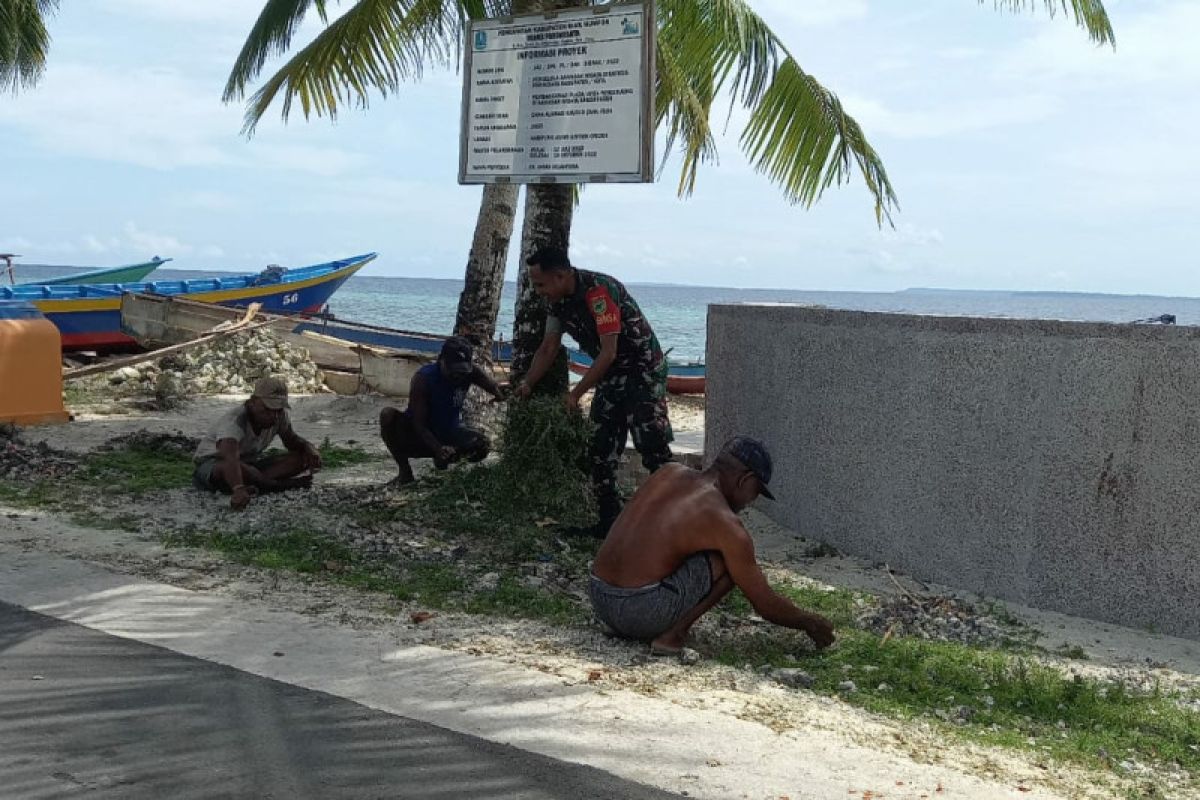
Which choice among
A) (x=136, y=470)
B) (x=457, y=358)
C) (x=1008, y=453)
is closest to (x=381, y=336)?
(x=136, y=470)

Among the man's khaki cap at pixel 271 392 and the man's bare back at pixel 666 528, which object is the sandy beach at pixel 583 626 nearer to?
the man's bare back at pixel 666 528

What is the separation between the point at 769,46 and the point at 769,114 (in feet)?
1.95

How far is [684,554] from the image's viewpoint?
5.50m

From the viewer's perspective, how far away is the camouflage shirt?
7539 mm

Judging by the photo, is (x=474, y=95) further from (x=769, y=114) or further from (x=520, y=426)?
(x=769, y=114)

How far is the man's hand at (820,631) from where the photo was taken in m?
5.73

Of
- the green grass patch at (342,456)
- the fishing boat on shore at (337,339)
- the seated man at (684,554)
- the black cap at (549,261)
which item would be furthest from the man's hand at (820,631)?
the fishing boat on shore at (337,339)

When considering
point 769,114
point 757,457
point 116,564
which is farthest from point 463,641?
point 769,114

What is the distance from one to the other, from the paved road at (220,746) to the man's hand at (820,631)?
1.83 metres

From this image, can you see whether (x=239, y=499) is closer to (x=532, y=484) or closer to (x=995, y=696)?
(x=532, y=484)

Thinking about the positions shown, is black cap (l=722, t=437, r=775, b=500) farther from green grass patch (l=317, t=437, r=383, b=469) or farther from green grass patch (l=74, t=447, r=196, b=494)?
green grass patch (l=317, t=437, r=383, b=469)

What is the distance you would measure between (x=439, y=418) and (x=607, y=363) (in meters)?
2.39

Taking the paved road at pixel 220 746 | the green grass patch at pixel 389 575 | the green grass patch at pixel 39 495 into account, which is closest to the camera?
the paved road at pixel 220 746

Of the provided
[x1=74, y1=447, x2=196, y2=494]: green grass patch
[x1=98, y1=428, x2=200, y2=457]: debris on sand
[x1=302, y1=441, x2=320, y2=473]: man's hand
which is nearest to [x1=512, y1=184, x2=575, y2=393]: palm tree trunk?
[x1=302, y1=441, x2=320, y2=473]: man's hand
